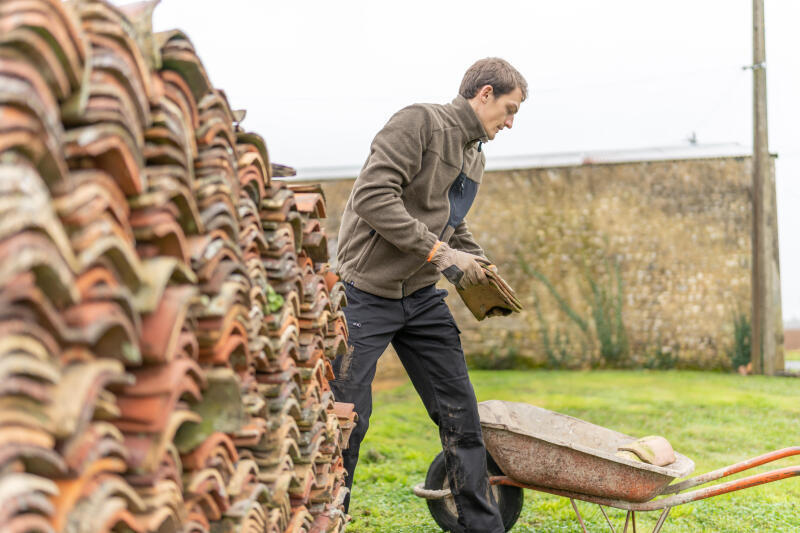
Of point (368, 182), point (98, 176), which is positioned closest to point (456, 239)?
point (368, 182)

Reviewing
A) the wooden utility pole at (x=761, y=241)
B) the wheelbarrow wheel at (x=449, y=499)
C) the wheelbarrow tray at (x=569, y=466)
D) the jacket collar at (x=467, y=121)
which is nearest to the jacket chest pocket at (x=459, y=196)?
the jacket collar at (x=467, y=121)

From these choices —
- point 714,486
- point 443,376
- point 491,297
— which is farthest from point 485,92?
point 714,486

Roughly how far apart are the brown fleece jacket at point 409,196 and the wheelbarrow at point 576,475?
97 cm

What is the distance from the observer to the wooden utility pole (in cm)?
1215

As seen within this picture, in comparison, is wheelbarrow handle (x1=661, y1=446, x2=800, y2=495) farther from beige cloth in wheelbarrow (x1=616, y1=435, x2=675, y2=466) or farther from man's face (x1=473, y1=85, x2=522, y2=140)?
man's face (x1=473, y1=85, x2=522, y2=140)

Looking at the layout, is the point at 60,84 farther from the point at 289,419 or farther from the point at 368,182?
the point at 368,182

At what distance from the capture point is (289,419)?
2199mm

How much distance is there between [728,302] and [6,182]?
13.4 m

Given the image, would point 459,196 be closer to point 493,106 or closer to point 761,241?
point 493,106

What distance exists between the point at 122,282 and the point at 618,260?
42.0 feet

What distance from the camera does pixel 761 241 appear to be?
1216cm

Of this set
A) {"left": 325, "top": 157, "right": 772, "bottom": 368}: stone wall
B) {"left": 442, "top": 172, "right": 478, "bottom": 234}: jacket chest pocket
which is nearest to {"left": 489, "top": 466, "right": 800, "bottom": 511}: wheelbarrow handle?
{"left": 442, "top": 172, "right": 478, "bottom": 234}: jacket chest pocket

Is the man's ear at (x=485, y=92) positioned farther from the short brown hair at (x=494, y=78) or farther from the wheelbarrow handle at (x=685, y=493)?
the wheelbarrow handle at (x=685, y=493)

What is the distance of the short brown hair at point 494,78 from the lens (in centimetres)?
349
